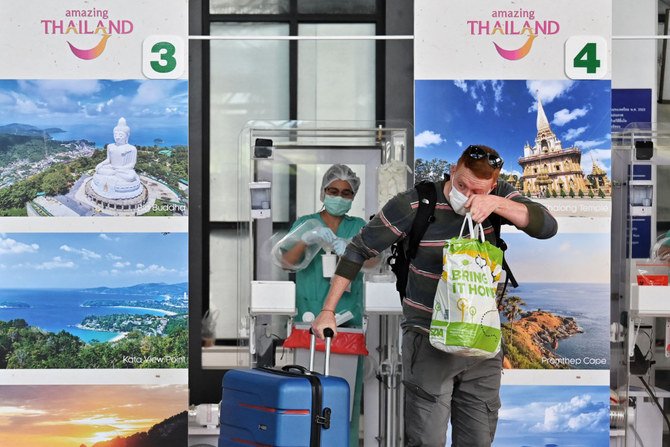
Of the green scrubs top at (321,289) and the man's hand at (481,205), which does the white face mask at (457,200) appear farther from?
the green scrubs top at (321,289)

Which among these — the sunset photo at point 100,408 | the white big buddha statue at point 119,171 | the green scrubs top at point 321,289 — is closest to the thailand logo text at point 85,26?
the white big buddha statue at point 119,171

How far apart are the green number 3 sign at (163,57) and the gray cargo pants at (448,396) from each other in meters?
1.86

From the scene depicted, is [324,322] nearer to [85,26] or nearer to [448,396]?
[448,396]

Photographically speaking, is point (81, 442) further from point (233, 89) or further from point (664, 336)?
point (664, 336)

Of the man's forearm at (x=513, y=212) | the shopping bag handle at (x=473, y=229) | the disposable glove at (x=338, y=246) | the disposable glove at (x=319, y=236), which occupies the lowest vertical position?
the disposable glove at (x=338, y=246)

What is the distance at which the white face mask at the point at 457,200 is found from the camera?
3.79 metres

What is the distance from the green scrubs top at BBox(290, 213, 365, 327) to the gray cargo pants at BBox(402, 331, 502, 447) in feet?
3.67

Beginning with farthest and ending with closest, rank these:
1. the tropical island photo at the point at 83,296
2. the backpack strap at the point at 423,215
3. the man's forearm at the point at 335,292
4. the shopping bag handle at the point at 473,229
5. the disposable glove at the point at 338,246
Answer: the tropical island photo at the point at 83,296 → the disposable glove at the point at 338,246 → the man's forearm at the point at 335,292 → the backpack strap at the point at 423,215 → the shopping bag handle at the point at 473,229

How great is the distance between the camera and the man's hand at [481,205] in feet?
12.2

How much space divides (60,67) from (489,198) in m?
2.28

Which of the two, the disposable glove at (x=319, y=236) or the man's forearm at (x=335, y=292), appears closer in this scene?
the man's forearm at (x=335, y=292)

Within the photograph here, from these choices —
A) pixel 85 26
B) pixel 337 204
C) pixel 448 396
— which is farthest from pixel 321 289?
pixel 85 26

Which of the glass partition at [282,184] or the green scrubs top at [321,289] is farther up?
the glass partition at [282,184]

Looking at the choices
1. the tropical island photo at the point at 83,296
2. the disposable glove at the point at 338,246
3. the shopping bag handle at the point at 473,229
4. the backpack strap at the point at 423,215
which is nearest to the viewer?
the shopping bag handle at the point at 473,229
